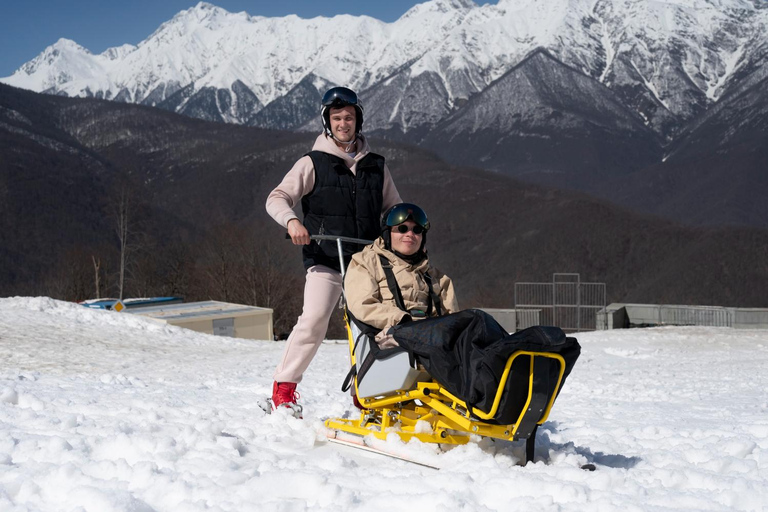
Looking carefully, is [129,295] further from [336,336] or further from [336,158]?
[336,158]

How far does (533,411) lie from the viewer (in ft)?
11.9

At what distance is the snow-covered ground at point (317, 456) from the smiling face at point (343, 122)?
190cm

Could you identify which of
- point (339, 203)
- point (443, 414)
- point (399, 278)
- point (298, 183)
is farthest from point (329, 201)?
point (443, 414)

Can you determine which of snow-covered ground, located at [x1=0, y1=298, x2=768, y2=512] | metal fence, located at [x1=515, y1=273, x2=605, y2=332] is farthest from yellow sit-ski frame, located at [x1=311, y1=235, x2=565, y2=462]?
metal fence, located at [x1=515, y1=273, x2=605, y2=332]

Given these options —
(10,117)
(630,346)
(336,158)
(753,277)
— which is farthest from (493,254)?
(10,117)

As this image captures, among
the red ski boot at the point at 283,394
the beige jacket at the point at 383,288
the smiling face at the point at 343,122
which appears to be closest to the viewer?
the beige jacket at the point at 383,288

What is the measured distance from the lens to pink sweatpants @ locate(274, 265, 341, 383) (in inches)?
204

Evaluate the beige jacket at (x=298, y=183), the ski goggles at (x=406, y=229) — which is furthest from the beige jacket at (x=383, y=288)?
the beige jacket at (x=298, y=183)

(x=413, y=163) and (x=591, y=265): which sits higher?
(x=413, y=163)

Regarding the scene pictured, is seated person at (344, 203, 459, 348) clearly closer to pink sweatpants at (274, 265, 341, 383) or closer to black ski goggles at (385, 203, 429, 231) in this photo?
black ski goggles at (385, 203, 429, 231)

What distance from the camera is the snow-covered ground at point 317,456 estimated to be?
11.1ft

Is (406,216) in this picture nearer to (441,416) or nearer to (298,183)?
(298,183)

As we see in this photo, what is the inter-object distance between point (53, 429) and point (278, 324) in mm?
51097

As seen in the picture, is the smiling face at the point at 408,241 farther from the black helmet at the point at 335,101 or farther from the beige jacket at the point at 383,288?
the black helmet at the point at 335,101
